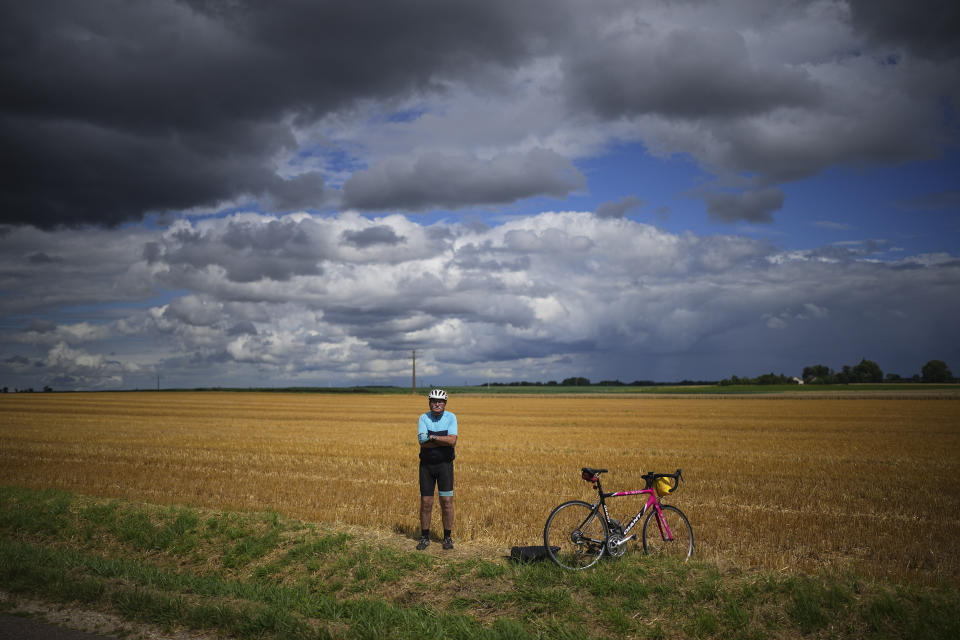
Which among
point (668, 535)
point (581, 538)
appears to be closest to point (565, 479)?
point (668, 535)

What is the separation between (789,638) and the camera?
7.13m

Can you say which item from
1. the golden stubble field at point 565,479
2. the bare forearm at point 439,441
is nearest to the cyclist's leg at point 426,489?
the bare forearm at point 439,441

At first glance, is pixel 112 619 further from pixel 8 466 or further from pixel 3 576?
pixel 8 466

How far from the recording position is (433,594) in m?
8.76

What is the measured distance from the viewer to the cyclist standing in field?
1016cm

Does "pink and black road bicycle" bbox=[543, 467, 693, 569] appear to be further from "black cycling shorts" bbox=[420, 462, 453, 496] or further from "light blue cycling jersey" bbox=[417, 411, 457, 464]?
"light blue cycling jersey" bbox=[417, 411, 457, 464]

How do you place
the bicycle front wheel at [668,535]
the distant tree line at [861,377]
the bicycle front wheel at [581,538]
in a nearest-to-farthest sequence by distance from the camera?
the bicycle front wheel at [581,538], the bicycle front wheel at [668,535], the distant tree line at [861,377]

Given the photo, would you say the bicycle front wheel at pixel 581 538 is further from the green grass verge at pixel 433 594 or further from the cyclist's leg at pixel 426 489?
the cyclist's leg at pixel 426 489

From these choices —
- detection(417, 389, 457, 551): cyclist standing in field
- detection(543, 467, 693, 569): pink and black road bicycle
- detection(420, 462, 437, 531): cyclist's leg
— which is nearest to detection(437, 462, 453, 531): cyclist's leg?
detection(417, 389, 457, 551): cyclist standing in field

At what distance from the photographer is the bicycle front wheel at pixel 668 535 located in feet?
33.2

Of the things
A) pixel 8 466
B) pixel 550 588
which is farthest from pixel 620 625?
pixel 8 466

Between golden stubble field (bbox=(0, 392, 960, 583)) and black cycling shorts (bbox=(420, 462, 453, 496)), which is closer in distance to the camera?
black cycling shorts (bbox=(420, 462, 453, 496))

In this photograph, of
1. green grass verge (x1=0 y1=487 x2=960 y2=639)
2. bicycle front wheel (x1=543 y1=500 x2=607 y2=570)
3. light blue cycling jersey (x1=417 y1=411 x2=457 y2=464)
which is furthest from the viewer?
light blue cycling jersey (x1=417 y1=411 x2=457 y2=464)

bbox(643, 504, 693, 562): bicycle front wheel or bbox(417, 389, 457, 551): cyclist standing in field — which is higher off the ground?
bbox(417, 389, 457, 551): cyclist standing in field
